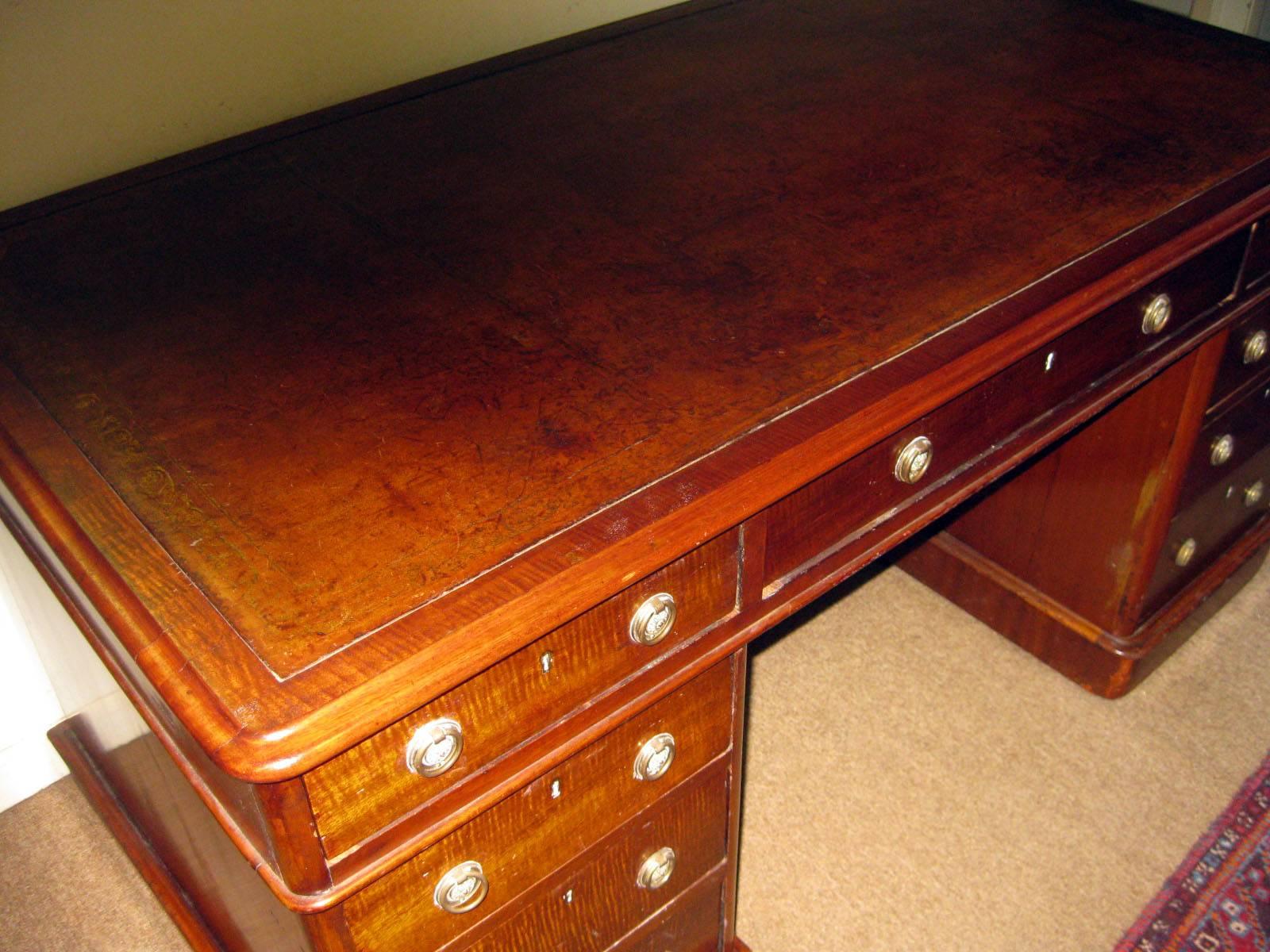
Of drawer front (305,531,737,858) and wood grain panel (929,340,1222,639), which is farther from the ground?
drawer front (305,531,737,858)

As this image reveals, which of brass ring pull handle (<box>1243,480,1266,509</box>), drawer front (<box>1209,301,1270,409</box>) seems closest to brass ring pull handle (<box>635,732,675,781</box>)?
drawer front (<box>1209,301,1270,409</box>)

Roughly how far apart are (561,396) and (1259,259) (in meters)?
0.90

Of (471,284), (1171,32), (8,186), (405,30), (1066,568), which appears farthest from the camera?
(1066,568)

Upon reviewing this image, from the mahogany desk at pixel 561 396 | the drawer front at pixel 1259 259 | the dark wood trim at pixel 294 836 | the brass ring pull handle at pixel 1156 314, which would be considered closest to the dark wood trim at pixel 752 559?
the mahogany desk at pixel 561 396

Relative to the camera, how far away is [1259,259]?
1.40 m

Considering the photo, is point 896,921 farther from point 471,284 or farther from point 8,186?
point 8,186

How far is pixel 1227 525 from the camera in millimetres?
1876

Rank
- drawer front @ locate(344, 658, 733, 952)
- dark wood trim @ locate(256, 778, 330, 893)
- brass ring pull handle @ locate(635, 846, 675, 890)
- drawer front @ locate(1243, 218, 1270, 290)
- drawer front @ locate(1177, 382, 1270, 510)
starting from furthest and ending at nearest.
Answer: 1. drawer front @ locate(1177, 382, 1270, 510)
2. drawer front @ locate(1243, 218, 1270, 290)
3. brass ring pull handle @ locate(635, 846, 675, 890)
4. drawer front @ locate(344, 658, 733, 952)
5. dark wood trim @ locate(256, 778, 330, 893)

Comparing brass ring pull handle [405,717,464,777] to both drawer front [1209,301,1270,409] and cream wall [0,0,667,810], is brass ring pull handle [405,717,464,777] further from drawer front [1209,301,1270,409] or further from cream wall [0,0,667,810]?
drawer front [1209,301,1270,409]

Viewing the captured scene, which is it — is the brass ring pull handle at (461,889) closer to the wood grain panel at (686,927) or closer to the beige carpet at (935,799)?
the wood grain panel at (686,927)

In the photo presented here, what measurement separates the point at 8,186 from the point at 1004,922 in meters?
1.44

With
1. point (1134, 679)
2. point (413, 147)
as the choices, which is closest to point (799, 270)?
point (413, 147)

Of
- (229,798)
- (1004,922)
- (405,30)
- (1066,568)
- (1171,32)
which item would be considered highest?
(405,30)

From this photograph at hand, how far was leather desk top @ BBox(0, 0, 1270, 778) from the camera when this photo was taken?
0.82m
